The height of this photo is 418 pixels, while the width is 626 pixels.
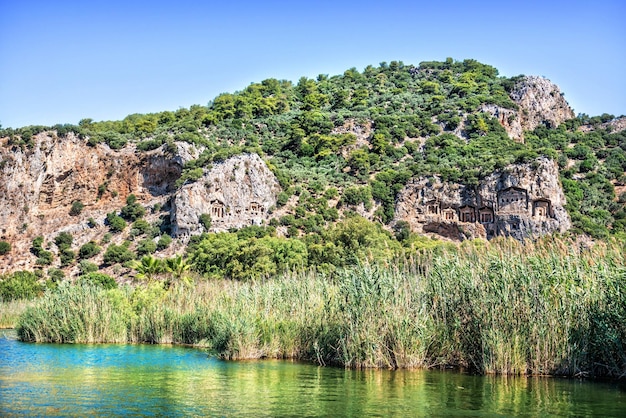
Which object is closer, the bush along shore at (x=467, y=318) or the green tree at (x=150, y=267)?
the bush along shore at (x=467, y=318)

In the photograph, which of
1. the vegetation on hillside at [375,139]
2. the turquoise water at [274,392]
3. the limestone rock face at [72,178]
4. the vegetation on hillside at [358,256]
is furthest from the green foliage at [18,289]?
the turquoise water at [274,392]

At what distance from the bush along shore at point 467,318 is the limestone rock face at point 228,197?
49263 mm

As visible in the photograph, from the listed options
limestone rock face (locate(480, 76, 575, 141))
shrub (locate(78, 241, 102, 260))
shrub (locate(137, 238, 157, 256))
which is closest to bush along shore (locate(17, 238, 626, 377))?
shrub (locate(137, 238, 157, 256))

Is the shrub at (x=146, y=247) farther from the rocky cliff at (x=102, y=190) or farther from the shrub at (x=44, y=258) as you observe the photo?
the shrub at (x=44, y=258)

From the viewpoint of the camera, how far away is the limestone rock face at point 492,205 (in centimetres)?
7544

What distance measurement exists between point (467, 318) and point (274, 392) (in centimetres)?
614

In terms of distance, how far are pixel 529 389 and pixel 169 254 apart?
56.5 metres

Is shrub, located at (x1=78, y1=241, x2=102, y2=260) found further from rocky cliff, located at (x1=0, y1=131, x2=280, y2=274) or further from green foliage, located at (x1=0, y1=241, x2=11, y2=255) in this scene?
green foliage, located at (x1=0, y1=241, x2=11, y2=255)

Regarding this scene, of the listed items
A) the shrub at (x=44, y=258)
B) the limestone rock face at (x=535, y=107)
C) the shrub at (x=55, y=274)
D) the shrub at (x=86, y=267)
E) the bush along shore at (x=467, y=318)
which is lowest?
the bush along shore at (x=467, y=318)

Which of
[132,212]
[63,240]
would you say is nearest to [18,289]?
[63,240]

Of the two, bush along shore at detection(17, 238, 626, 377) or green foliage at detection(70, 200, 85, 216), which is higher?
green foliage at detection(70, 200, 85, 216)

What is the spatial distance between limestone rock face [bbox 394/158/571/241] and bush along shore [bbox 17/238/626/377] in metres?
55.8

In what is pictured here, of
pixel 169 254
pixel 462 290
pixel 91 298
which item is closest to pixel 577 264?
pixel 462 290

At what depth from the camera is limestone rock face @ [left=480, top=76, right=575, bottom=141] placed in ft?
338
